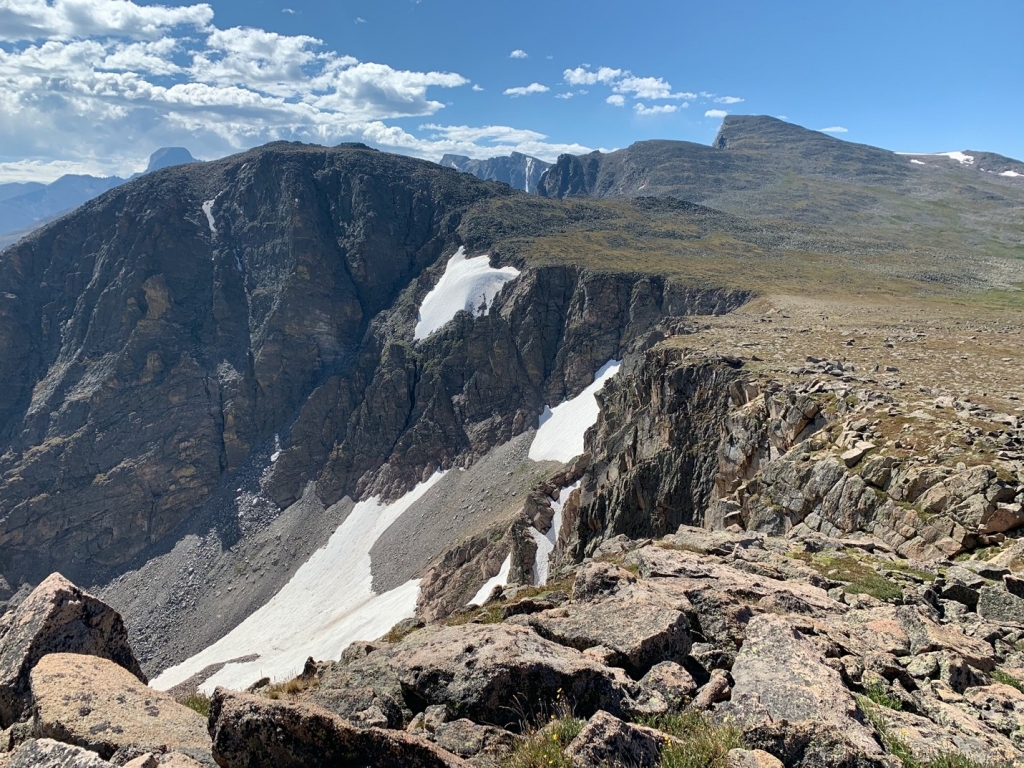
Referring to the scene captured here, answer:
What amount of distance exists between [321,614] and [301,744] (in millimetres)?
67155

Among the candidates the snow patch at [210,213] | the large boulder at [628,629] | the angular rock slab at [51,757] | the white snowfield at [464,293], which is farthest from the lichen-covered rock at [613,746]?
the snow patch at [210,213]

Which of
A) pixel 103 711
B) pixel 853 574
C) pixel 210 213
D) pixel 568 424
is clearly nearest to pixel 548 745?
pixel 103 711

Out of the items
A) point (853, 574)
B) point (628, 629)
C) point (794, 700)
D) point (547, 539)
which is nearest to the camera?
point (794, 700)

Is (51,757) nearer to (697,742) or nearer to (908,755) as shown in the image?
(697,742)

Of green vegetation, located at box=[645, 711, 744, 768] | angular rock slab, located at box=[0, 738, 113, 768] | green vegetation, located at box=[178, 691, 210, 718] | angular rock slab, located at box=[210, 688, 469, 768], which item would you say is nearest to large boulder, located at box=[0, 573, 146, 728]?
green vegetation, located at box=[178, 691, 210, 718]

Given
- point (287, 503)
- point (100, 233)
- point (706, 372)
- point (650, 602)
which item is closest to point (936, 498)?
point (650, 602)

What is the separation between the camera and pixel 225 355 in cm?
11112

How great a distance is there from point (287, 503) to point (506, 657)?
299 feet

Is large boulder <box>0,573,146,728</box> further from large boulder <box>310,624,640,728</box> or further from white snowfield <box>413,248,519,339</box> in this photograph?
white snowfield <box>413,248,519,339</box>

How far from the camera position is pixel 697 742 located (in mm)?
6113

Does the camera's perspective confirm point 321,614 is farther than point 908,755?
Yes

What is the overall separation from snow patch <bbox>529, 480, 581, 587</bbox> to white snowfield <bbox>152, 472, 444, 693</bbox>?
16398mm

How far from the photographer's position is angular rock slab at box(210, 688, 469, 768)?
6008 millimetres

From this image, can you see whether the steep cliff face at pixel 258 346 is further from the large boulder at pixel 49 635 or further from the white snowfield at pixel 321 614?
the large boulder at pixel 49 635
